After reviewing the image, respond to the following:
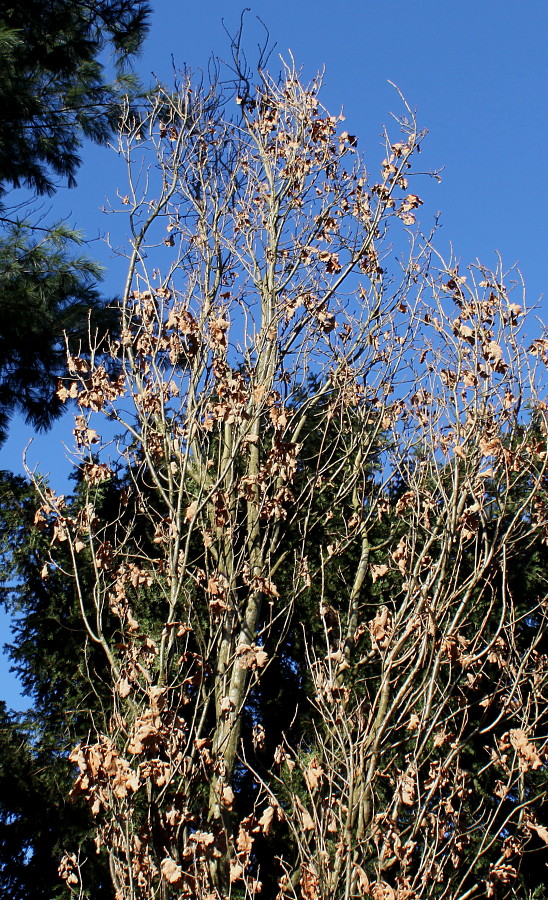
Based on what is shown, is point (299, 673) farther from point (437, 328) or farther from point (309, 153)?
point (309, 153)

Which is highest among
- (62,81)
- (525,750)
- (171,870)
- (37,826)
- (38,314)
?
(62,81)

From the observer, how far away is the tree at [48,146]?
28.6 ft

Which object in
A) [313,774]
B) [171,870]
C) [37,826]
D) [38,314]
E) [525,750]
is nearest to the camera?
[171,870]

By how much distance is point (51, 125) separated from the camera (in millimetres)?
9422

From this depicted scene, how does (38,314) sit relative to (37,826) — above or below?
above

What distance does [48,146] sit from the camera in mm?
Result: 9258

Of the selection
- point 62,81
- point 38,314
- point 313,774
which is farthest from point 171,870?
point 62,81

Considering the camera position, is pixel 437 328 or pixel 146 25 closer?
pixel 437 328

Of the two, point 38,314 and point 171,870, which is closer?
point 171,870

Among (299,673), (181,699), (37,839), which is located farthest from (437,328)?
(37,839)

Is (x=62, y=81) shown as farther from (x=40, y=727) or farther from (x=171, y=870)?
(x=171, y=870)

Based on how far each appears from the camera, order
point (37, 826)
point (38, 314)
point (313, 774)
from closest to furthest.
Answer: point (313, 774) → point (37, 826) → point (38, 314)

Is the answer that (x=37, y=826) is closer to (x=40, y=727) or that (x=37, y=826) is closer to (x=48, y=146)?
(x=40, y=727)

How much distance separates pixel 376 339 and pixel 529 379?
2.04 m
